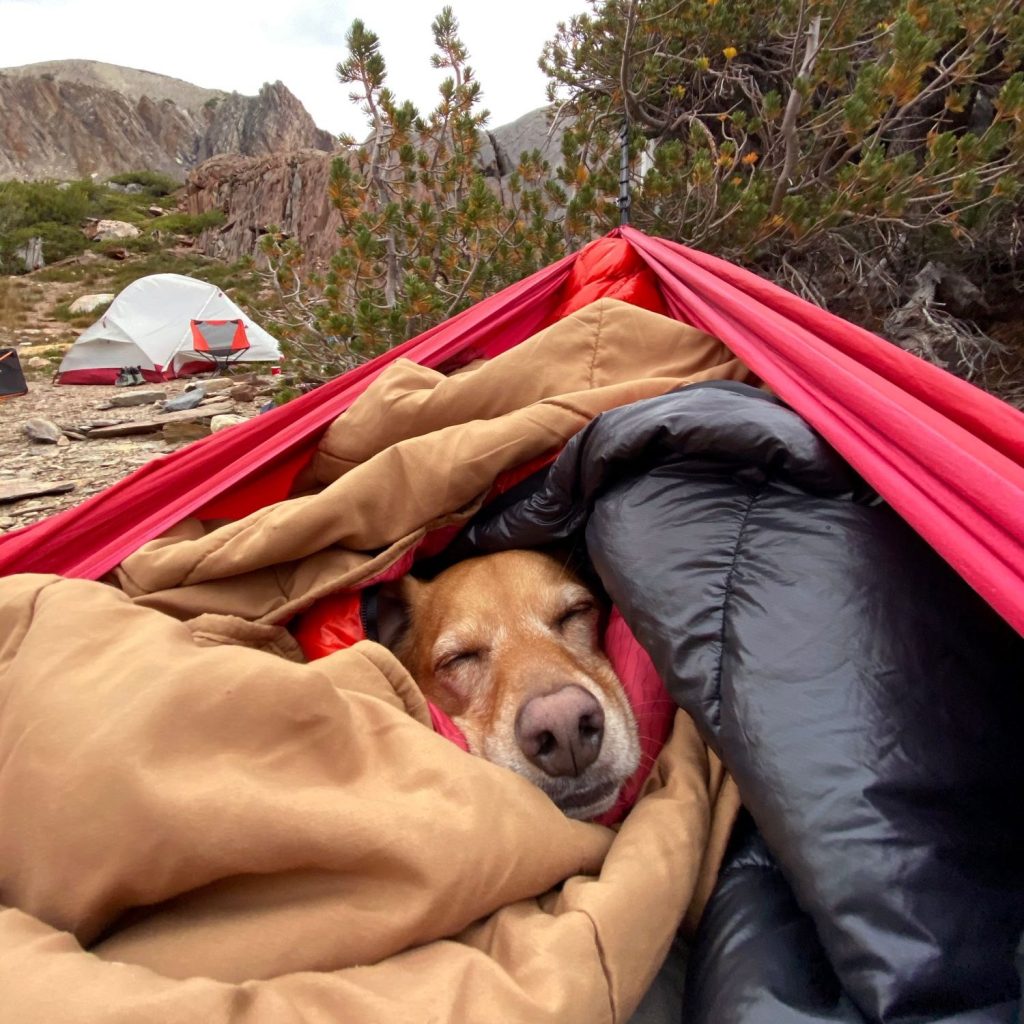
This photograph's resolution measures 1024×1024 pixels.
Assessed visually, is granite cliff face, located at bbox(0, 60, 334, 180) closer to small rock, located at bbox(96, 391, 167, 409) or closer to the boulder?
the boulder

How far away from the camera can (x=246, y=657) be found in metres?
1.15

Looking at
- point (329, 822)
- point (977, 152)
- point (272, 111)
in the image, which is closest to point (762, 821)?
point (329, 822)

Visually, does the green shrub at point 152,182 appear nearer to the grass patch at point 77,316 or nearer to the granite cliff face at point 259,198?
the granite cliff face at point 259,198

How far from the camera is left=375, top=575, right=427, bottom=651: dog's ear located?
7.73 feet

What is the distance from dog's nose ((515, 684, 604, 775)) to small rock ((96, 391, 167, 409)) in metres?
12.2

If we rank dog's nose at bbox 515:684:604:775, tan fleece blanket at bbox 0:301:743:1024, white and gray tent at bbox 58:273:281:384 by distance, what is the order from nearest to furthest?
1. tan fleece blanket at bbox 0:301:743:1024
2. dog's nose at bbox 515:684:604:775
3. white and gray tent at bbox 58:273:281:384

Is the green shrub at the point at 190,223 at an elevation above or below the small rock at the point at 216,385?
above

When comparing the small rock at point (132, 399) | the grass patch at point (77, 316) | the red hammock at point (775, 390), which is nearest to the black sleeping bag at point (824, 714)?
the red hammock at point (775, 390)

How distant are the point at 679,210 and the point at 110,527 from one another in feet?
13.7

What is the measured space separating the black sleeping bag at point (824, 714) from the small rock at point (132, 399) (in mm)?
12386

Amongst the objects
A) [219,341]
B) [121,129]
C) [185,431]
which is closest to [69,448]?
[185,431]

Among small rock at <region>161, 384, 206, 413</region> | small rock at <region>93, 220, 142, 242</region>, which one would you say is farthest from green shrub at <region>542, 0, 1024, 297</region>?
small rock at <region>93, 220, 142, 242</region>

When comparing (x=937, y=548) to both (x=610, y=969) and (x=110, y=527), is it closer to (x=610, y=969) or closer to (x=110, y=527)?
(x=610, y=969)

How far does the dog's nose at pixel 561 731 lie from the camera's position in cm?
163
